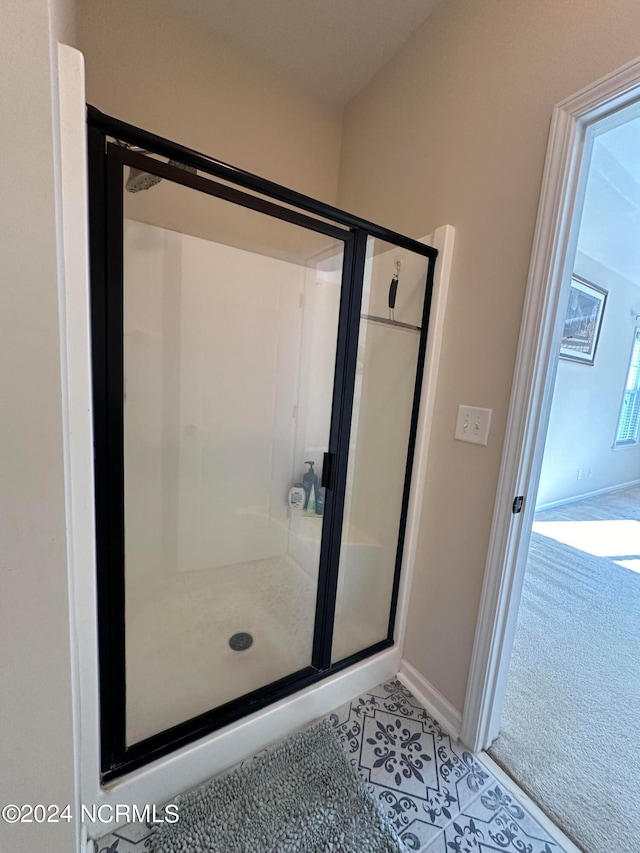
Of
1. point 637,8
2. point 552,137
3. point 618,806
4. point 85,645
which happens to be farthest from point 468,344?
point 618,806

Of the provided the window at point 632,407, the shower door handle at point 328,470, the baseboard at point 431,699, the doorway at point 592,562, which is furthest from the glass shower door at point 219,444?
the window at point 632,407

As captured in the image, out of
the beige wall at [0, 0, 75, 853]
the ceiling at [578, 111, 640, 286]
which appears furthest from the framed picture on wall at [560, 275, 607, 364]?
the beige wall at [0, 0, 75, 853]

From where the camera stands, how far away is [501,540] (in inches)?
45.9

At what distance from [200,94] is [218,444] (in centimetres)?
171

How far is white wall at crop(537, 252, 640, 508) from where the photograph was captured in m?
3.57

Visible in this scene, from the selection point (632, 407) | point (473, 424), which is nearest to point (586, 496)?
point (632, 407)

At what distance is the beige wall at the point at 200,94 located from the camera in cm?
149

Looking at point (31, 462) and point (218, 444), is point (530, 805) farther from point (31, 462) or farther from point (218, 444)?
point (218, 444)

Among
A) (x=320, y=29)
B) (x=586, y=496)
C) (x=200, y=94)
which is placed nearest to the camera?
(x=320, y=29)

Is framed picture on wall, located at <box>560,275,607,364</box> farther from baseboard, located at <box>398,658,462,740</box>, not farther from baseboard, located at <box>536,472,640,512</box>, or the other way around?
baseboard, located at <box>398,658,462,740</box>

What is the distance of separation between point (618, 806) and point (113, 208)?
2301mm

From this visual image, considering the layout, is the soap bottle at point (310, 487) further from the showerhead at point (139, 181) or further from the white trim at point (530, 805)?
the showerhead at point (139, 181)

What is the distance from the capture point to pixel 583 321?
352 centimetres

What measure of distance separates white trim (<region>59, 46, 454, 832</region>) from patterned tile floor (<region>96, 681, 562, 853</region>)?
4.6 inches
